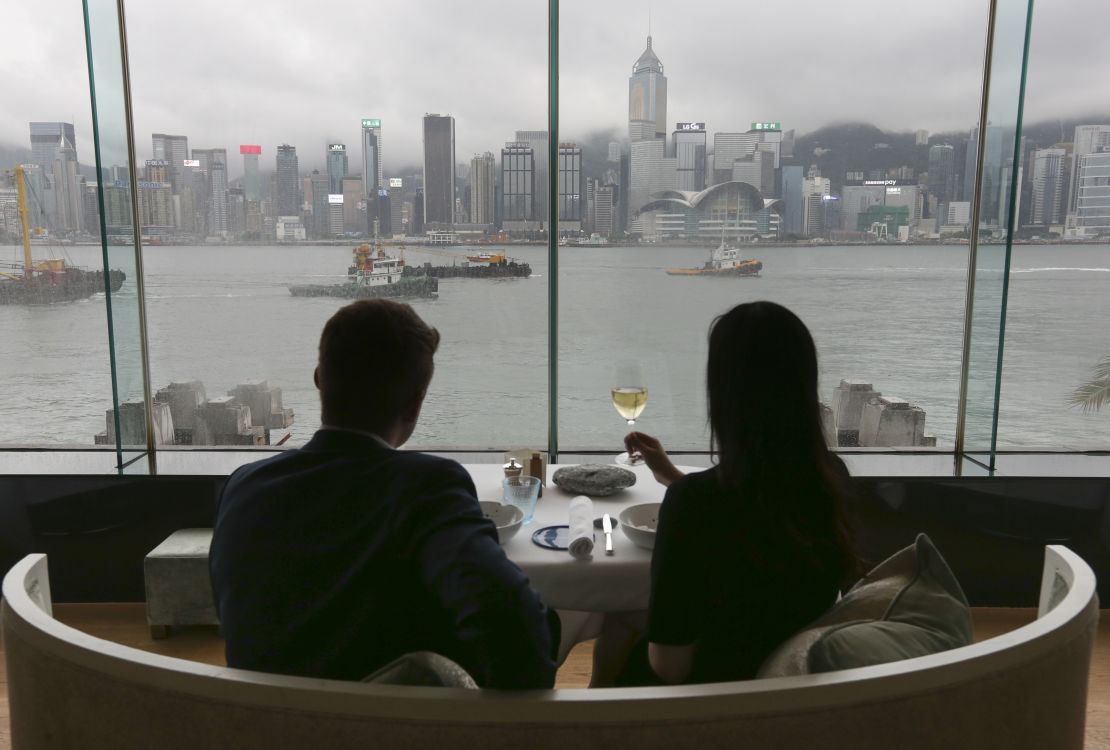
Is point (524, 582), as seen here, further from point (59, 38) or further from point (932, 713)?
point (59, 38)

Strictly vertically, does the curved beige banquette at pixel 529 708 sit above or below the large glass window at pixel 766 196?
below

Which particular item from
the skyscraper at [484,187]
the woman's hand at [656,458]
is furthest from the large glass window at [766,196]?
the woman's hand at [656,458]

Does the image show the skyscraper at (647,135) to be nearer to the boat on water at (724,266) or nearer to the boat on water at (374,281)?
the boat on water at (724,266)

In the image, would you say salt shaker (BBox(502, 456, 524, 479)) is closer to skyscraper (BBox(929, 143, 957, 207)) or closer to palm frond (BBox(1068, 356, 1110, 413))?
skyscraper (BBox(929, 143, 957, 207))

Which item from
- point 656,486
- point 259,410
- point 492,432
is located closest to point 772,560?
point 656,486

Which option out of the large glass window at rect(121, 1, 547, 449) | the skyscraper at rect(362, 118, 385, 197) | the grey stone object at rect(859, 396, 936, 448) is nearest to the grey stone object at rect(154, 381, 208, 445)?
the large glass window at rect(121, 1, 547, 449)

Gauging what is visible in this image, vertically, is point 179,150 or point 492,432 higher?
point 179,150

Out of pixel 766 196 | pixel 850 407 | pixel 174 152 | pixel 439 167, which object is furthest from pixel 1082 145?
pixel 174 152
